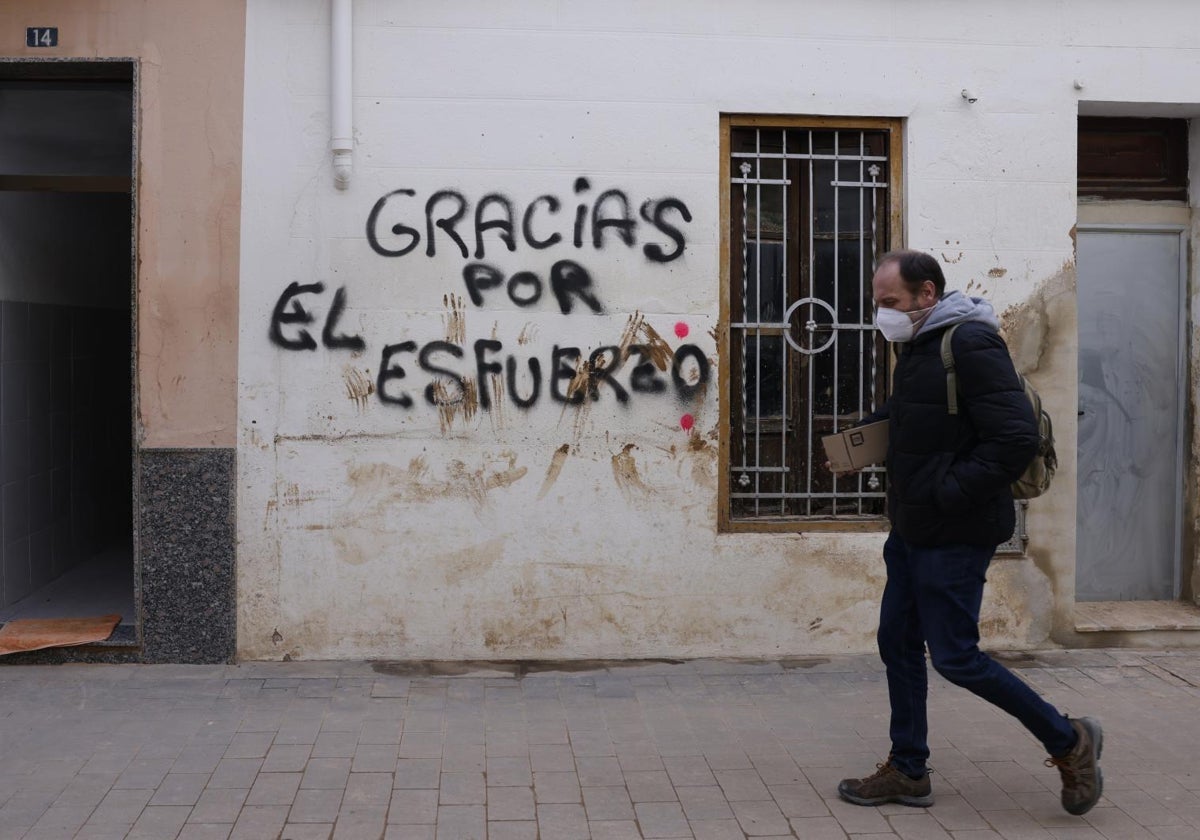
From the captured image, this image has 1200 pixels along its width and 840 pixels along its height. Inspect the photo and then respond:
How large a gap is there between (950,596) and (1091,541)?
307 centimetres

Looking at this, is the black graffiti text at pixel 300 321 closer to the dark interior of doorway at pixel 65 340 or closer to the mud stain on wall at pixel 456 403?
the mud stain on wall at pixel 456 403

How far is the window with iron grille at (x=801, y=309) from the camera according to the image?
639cm

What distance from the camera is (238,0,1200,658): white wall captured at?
6.07m

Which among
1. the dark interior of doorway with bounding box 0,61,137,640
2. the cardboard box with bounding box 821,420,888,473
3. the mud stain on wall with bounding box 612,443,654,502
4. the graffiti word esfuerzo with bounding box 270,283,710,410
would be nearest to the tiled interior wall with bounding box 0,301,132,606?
the dark interior of doorway with bounding box 0,61,137,640

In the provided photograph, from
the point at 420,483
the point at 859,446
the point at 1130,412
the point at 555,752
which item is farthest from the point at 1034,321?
the point at 555,752

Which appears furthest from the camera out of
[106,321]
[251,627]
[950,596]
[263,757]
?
[106,321]

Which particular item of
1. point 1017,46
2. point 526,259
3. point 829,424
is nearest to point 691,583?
point 829,424

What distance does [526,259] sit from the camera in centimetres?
616

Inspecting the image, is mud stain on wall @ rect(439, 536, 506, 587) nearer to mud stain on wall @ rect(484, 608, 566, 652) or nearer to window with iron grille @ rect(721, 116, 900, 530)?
mud stain on wall @ rect(484, 608, 566, 652)

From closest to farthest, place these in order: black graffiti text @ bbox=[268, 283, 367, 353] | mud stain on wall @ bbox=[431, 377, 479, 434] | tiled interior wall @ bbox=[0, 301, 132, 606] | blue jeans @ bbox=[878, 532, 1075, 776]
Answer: blue jeans @ bbox=[878, 532, 1075, 776] → black graffiti text @ bbox=[268, 283, 367, 353] → mud stain on wall @ bbox=[431, 377, 479, 434] → tiled interior wall @ bbox=[0, 301, 132, 606]

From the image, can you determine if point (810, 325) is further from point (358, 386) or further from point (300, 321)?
point (300, 321)

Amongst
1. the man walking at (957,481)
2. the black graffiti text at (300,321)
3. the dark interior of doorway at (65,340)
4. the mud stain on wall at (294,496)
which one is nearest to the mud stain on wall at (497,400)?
the black graffiti text at (300,321)

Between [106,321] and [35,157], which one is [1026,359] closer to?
[35,157]

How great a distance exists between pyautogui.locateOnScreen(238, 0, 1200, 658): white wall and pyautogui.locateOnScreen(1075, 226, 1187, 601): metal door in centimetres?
63
